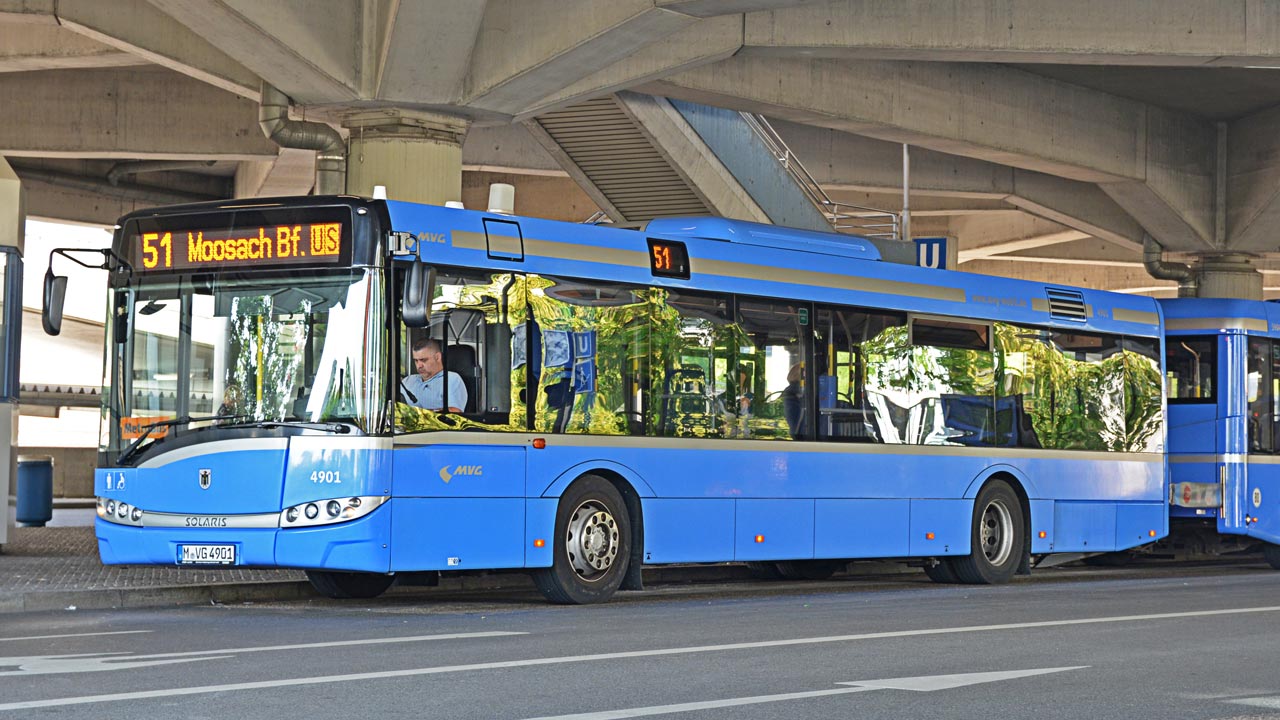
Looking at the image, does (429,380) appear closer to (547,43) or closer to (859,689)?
(859,689)

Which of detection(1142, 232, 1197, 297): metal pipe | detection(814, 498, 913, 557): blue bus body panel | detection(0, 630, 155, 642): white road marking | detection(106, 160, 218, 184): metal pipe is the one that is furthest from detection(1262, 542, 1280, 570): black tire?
detection(106, 160, 218, 184): metal pipe

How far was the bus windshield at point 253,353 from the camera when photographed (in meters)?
13.2

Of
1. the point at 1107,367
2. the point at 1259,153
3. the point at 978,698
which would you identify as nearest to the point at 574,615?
the point at 978,698

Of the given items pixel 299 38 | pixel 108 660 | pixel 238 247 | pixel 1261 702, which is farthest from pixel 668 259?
pixel 1261 702

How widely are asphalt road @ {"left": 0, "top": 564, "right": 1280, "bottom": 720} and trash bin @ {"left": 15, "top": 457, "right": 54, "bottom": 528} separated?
43.5 ft

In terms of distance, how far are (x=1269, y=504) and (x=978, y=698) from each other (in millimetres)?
15375

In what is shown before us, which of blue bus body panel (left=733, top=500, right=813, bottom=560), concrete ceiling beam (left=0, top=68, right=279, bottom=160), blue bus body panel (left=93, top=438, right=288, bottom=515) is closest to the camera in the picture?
blue bus body panel (left=93, top=438, right=288, bottom=515)

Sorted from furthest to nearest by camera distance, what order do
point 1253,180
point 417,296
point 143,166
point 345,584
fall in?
point 143,166
point 1253,180
point 345,584
point 417,296

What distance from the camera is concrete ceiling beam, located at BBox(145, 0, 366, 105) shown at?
18.9 metres

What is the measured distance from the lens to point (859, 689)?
8750mm

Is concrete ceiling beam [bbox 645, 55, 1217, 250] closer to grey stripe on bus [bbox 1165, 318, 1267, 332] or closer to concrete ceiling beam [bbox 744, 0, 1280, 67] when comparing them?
concrete ceiling beam [bbox 744, 0, 1280, 67]

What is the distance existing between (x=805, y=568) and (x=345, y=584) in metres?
5.87

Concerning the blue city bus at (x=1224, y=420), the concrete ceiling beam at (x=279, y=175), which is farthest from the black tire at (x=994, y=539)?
the concrete ceiling beam at (x=279, y=175)

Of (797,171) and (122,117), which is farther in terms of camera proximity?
(122,117)
